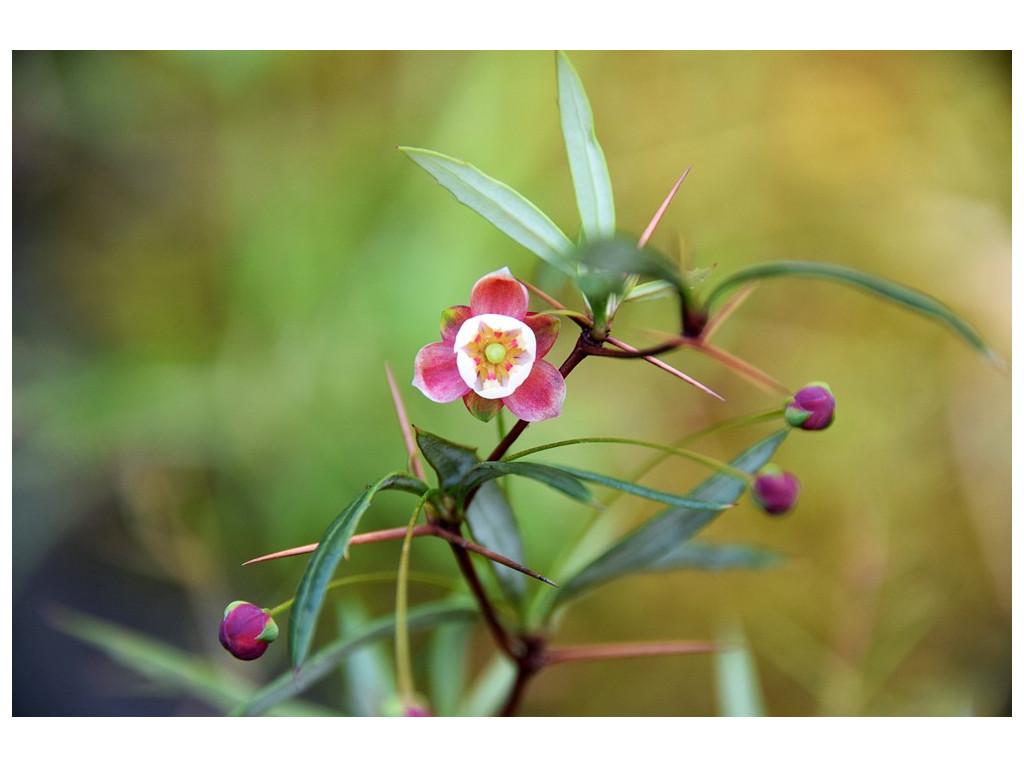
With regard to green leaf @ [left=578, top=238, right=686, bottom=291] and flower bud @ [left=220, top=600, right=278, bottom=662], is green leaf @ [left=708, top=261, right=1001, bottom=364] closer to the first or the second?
green leaf @ [left=578, top=238, right=686, bottom=291]

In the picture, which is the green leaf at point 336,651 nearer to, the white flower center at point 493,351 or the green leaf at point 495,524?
the green leaf at point 495,524

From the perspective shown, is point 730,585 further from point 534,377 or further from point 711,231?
point 534,377

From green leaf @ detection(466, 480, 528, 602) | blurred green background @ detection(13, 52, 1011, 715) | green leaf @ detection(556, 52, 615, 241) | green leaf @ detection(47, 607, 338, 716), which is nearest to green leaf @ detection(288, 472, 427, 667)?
green leaf @ detection(466, 480, 528, 602)

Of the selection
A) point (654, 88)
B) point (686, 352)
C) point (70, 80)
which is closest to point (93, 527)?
point (70, 80)

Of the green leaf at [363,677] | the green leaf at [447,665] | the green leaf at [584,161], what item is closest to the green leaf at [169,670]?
the green leaf at [363,677]

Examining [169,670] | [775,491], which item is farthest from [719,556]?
[169,670]

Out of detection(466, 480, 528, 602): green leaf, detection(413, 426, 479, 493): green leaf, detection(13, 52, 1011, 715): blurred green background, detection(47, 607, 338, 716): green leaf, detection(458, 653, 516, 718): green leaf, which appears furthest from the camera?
detection(13, 52, 1011, 715): blurred green background

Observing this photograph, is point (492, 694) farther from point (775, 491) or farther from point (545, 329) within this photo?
point (545, 329)
